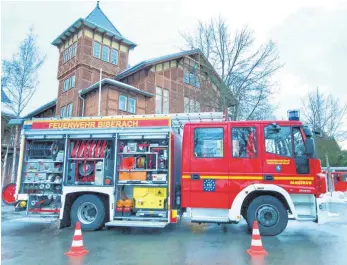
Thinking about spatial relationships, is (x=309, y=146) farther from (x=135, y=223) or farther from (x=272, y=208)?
(x=135, y=223)

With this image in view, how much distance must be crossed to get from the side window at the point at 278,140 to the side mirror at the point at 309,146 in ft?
1.19

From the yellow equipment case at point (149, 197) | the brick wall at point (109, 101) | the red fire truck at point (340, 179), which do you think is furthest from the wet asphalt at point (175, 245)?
the red fire truck at point (340, 179)

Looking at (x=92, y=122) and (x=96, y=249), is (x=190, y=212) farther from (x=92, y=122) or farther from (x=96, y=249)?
(x=92, y=122)

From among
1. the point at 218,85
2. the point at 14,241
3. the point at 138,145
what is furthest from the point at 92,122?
the point at 218,85

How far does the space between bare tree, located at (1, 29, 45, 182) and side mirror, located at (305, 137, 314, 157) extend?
69.6 feet

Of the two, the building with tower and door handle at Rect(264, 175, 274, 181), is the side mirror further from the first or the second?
the building with tower

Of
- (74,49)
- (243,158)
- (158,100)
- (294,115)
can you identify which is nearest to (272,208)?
(243,158)

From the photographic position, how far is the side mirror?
22.6ft

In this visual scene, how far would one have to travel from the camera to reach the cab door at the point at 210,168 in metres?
7.23

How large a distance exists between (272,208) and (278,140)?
1.62 meters

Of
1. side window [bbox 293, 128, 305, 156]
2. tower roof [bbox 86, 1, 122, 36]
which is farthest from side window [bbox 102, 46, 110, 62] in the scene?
side window [bbox 293, 128, 305, 156]

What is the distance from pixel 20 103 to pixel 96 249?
19904 mm

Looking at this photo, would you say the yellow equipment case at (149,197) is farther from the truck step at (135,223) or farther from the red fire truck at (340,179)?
the red fire truck at (340,179)

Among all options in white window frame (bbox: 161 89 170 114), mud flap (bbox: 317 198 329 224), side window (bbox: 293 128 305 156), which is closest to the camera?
mud flap (bbox: 317 198 329 224)
